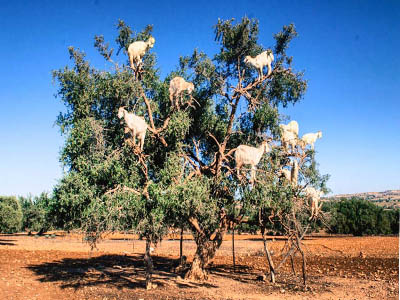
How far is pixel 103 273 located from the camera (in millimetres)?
16547

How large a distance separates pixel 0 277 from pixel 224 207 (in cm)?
1043

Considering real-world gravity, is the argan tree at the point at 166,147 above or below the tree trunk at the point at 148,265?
above

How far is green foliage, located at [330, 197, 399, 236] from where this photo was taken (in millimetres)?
50312

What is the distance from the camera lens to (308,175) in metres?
13.8

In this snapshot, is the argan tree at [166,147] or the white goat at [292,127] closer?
the argan tree at [166,147]

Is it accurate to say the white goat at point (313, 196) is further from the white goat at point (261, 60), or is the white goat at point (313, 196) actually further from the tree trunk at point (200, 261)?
the white goat at point (261, 60)

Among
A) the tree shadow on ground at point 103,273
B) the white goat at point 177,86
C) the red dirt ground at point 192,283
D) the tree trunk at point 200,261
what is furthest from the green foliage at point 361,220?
the white goat at point 177,86

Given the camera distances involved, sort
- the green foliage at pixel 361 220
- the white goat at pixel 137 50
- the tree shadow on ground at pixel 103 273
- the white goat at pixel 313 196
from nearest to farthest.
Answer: the white goat at pixel 137 50, the white goat at pixel 313 196, the tree shadow on ground at pixel 103 273, the green foliage at pixel 361 220

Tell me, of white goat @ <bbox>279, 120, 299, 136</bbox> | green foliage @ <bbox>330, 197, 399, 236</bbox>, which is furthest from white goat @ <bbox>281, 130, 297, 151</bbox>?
green foliage @ <bbox>330, 197, 399, 236</bbox>

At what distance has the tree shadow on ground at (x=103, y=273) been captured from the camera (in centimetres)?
1399

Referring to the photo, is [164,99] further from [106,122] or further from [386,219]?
[386,219]

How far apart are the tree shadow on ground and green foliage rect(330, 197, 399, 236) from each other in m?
37.9

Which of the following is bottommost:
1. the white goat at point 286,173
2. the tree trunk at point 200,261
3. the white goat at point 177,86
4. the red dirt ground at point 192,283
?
the red dirt ground at point 192,283

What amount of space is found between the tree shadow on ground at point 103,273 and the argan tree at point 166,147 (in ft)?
5.31
